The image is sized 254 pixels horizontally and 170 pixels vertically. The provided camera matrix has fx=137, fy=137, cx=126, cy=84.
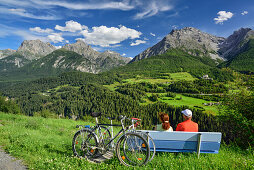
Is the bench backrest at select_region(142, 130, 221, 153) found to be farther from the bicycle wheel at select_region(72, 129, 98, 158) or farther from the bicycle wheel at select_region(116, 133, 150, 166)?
the bicycle wheel at select_region(72, 129, 98, 158)

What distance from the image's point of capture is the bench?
5312 mm

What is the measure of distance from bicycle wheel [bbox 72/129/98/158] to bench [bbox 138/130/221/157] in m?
2.71

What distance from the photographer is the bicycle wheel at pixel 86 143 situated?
6.33 meters

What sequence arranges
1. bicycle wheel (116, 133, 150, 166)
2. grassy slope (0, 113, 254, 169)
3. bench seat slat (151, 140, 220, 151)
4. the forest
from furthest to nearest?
the forest → bench seat slat (151, 140, 220, 151) → bicycle wheel (116, 133, 150, 166) → grassy slope (0, 113, 254, 169)

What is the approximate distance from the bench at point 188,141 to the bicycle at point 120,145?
2.25ft

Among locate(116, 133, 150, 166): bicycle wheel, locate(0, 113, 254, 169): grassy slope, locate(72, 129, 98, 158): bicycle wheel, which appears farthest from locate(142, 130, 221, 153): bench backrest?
locate(72, 129, 98, 158): bicycle wheel

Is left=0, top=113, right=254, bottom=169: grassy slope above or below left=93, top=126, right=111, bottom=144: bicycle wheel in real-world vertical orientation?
below

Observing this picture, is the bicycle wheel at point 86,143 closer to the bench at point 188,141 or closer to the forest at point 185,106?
the bench at point 188,141

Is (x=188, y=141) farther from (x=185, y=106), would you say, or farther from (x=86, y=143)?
(x=185, y=106)

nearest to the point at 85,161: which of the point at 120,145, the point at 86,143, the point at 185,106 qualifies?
the point at 86,143

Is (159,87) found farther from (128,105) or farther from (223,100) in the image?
(223,100)

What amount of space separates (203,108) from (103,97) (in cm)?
12284

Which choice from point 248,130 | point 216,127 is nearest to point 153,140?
point 248,130

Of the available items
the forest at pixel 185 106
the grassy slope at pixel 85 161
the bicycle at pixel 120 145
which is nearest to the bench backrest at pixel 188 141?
the grassy slope at pixel 85 161
